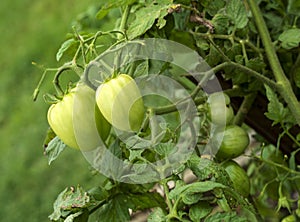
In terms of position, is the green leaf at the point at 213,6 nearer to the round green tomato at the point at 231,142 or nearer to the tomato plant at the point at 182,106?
the tomato plant at the point at 182,106

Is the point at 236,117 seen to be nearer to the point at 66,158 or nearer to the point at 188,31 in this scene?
the point at 188,31

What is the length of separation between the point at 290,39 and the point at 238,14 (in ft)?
0.29

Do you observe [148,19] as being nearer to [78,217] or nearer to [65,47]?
[65,47]

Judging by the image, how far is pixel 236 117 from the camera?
3.09 ft

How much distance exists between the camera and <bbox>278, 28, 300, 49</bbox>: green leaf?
0.86m

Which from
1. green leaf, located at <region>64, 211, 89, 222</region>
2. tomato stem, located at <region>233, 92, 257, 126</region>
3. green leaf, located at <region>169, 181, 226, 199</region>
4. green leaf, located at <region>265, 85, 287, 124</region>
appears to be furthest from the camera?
tomato stem, located at <region>233, 92, 257, 126</region>

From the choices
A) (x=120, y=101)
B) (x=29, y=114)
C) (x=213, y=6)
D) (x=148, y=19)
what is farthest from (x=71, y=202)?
(x=29, y=114)

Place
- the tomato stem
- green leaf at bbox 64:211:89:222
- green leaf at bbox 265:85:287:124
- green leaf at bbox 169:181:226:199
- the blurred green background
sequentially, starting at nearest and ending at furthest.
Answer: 1. green leaf at bbox 169:181:226:199
2. green leaf at bbox 64:211:89:222
3. green leaf at bbox 265:85:287:124
4. the tomato stem
5. the blurred green background

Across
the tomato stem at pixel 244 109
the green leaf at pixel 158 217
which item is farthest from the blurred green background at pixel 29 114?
the green leaf at pixel 158 217

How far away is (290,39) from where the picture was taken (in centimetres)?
86

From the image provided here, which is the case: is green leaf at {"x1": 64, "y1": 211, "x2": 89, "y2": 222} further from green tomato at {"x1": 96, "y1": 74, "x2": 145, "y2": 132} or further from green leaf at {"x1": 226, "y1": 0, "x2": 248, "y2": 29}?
green leaf at {"x1": 226, "y1": 0, "x2": 248, "y2": 29}

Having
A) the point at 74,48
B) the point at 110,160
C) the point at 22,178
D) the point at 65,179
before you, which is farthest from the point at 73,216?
the point at 22,178

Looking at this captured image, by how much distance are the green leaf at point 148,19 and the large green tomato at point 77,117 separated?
10cm

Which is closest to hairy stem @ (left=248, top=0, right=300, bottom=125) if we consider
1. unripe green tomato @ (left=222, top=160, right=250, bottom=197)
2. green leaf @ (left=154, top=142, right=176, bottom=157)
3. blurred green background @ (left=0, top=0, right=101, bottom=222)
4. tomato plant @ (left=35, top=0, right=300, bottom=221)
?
tomato plant @ (left=35, top=0, right=300, bottom=221)
